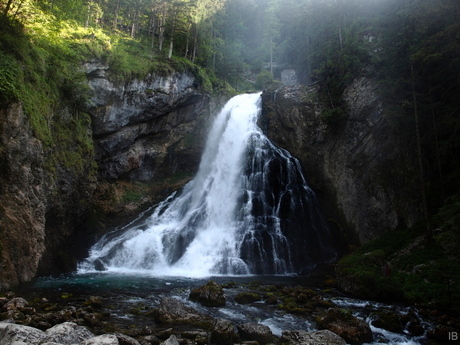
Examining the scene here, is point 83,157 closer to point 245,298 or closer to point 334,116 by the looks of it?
point 245,298

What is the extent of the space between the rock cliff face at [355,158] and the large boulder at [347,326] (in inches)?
476

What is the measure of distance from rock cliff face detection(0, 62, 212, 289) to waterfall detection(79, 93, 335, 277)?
9.12 feet

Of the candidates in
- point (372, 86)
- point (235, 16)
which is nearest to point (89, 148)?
point (372, 86)

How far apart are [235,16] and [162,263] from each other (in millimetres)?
45462

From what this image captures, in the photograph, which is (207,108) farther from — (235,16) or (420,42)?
(235,16)

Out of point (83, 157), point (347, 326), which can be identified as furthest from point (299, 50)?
point (347, 326)

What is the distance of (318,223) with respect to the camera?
23016 millimetres

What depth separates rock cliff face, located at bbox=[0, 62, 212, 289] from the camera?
1257 cm

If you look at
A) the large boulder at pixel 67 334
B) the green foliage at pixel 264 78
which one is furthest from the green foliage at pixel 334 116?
the large boulder at pixel 67 334

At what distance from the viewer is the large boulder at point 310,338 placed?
7590mm

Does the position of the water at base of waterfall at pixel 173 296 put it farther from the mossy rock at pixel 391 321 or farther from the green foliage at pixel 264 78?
the green foliage at pixel 264 78

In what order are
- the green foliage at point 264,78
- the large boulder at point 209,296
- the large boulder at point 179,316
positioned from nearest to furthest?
the large boulder at point 179,316
the large boulder at point 209,296
the green foliage at point 264,78

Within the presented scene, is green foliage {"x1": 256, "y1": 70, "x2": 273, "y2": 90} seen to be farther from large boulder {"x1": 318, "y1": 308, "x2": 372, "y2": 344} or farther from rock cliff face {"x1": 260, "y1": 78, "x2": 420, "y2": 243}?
large boulder {"x1": 318, "y1": 308, "x2": 372, "y2": 344}

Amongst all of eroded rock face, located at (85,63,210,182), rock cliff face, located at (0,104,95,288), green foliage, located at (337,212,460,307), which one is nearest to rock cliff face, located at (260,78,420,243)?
green foliage, located at (337,212,460,307)
